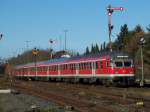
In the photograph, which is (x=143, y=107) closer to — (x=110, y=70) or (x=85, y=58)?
(x=110, y=70)

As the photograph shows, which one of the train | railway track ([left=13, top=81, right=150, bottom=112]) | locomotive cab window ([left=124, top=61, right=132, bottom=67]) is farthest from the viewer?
locomotive cab window ([left=124, top=61, right=132, bottom=67])

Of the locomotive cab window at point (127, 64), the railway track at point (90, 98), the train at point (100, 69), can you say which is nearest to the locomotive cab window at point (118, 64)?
the train at point (100, 69)

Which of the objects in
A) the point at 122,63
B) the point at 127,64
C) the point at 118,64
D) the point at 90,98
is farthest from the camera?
the point at 127,64

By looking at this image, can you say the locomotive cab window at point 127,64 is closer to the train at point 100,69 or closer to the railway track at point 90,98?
the train at point 100,69

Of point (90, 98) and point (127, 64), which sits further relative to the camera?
point (127, 64)

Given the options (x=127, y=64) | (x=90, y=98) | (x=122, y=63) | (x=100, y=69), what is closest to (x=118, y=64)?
(x=122, y=63)

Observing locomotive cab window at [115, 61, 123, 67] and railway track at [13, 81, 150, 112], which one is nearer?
railway track at [13, 81, 150, 112]

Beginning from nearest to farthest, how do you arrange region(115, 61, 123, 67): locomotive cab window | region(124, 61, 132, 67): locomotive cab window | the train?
the train → region(115, 61, 123, 67): locomotive cab window → region(124, 61, 132, 67): locomotive cab window

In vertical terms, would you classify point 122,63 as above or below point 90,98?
above

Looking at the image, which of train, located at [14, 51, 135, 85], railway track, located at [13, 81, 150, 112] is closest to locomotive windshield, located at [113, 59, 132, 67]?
train, located at [14, 51, 135, 85]

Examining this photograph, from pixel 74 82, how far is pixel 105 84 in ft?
33.9

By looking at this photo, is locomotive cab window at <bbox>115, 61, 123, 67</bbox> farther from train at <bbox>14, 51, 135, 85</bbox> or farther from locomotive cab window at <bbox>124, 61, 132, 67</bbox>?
locomotive cab window at <bbox>124, 61, 132, 67</bbox>

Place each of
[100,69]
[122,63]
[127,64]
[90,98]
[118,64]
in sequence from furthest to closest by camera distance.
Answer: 1. [100,69]
2. [127,64]
3. [122,63]
4. [118,64]
5. [90,98]

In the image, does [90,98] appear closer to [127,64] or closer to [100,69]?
[127,64]
